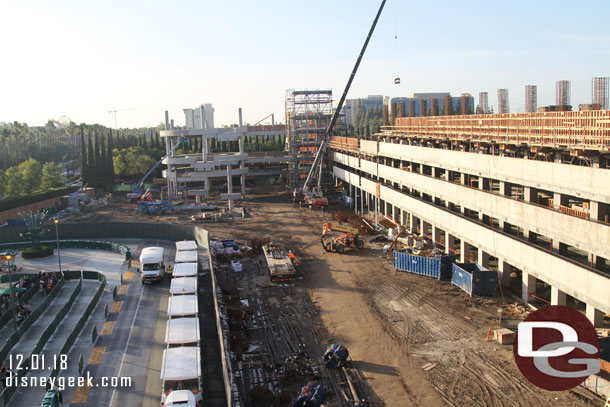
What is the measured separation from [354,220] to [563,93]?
24.1 meters

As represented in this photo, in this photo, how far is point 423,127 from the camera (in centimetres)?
5216

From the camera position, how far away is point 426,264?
36.8m

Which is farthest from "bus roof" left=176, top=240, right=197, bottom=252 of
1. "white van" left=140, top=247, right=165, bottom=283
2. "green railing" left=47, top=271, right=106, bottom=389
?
"green railing" left=47, top=271, right=106, bottom=389

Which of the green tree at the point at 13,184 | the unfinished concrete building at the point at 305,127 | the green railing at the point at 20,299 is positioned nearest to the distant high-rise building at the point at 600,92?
the green railing at the point at 20,299

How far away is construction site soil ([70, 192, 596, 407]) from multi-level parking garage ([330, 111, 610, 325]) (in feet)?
11.1

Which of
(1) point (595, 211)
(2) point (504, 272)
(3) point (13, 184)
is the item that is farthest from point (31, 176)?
(1) point (595, 211)

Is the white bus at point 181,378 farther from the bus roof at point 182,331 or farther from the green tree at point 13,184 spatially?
the green tree at point 13,184

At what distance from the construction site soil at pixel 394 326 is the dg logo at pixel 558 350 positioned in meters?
0.84

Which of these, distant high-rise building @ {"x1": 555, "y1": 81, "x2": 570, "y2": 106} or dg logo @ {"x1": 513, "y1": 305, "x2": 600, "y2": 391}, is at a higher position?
distant high-rise building @ {"x1": 555, "y1": 81, "x2": 570, "y2": 106}

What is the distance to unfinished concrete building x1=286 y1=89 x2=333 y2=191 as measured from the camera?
8181 centimetres

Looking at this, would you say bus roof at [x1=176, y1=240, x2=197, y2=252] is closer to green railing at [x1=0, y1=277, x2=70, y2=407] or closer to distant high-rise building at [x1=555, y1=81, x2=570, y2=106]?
green railing at [x1=0, y1=277, x2=70, y2=407]

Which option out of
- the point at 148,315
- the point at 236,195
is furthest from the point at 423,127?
the point at 148,315

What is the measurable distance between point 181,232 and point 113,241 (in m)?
7.21

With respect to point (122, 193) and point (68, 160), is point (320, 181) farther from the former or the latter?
point (68, 160)
